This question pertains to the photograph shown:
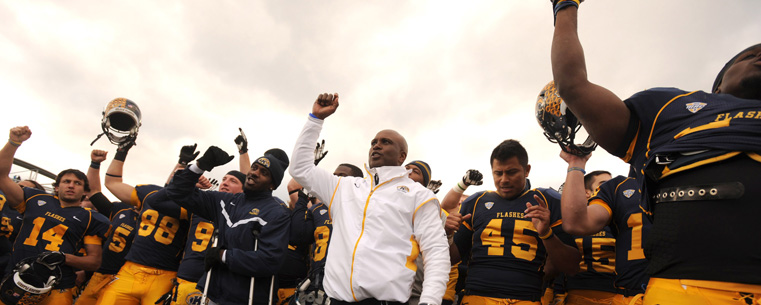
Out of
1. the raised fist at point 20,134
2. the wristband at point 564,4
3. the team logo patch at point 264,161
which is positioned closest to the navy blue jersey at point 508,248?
the wristband at point 564,4

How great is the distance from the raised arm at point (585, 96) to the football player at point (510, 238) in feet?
5.58

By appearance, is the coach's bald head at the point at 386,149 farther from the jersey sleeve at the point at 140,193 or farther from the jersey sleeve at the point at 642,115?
the jersey sleeve at the point at 140,193

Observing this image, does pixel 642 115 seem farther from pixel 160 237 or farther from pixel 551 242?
pixel 160 237

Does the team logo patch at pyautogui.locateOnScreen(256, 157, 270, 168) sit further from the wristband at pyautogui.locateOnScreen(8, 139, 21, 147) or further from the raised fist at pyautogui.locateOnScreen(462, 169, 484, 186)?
the wristband at pyautogui.locateOnScreen(8, 139, 21, 147)

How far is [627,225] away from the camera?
365 centimetres

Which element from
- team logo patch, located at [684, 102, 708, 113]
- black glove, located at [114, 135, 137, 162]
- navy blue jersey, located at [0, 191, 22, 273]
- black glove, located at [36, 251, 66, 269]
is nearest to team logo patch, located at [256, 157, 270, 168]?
black glove, located at [114, 135, 137, 162]

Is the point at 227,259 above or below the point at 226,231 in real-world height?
below

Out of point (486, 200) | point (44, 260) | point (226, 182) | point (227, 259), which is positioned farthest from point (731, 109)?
point (44, 260)

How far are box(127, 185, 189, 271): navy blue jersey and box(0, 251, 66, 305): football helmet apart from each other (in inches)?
45.8

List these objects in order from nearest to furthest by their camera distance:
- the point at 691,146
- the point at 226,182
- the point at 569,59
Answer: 1. the point at 691,146
2. the point at 569,59
3. the point at 226,182

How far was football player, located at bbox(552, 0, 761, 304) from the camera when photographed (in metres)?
1.41

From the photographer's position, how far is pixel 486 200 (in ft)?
14.4

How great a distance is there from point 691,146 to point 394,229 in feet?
7.00

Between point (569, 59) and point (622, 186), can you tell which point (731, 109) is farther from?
point (622, 186)
